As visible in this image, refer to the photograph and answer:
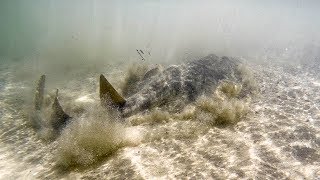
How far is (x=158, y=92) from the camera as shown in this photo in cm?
1110

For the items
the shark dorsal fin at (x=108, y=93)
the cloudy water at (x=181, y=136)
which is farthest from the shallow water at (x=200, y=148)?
the shark dorsal fin at (x=108, y=93)

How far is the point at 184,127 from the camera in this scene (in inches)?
357

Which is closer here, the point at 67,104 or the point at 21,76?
the point at 67,104

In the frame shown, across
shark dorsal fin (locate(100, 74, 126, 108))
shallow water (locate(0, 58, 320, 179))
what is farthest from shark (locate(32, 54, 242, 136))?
shallow water (locate(0, 58, 320, 179))

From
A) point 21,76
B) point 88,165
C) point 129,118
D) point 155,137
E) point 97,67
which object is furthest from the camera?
point 97,67

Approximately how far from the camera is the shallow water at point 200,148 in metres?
6.47

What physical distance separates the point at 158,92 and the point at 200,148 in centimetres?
396

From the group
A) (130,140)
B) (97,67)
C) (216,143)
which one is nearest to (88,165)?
(130,140)

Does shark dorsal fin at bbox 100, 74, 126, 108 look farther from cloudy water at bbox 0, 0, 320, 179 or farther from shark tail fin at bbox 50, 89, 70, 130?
shark tail fin at bbox 50, 89, 70, 130

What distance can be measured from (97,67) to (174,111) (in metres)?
12.5

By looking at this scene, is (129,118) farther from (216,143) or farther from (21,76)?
(21,76)

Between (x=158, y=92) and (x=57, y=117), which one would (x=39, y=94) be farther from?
(x=158, y=92)

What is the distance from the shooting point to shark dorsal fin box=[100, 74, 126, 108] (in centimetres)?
969

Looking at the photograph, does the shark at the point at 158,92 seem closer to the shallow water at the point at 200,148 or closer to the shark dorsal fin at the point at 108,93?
the shark dorsal fin at the point at 108,93
